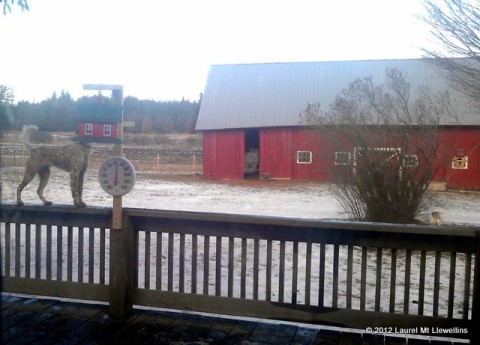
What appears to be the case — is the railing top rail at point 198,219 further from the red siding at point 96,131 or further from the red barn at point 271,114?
the red barn at point 271,114

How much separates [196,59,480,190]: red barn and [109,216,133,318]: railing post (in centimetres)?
2225

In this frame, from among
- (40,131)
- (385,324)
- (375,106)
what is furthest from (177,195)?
(385,324)

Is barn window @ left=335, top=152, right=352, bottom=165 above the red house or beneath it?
beneath

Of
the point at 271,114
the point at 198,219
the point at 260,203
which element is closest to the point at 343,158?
the point at 260,203

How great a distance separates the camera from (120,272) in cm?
447

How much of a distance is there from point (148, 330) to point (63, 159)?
1.78m

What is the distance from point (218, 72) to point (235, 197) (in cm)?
1487

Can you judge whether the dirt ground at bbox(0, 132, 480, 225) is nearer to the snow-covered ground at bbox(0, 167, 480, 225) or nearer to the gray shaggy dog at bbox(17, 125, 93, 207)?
the snow-covered ground at bbox(0, 167, 480, 225)

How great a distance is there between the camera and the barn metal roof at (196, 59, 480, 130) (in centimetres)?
2753

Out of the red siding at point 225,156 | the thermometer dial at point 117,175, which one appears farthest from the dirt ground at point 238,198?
the thermometer dial at point 117,175

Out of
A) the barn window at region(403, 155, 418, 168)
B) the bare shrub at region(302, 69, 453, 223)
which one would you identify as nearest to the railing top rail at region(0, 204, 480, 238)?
the bare shrub at region(302, 69, 453, 223)

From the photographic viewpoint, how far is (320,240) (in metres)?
4.16

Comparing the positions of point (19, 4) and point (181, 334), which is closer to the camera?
point (181, 334)

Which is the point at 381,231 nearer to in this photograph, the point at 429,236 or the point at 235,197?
the point at 429,236
